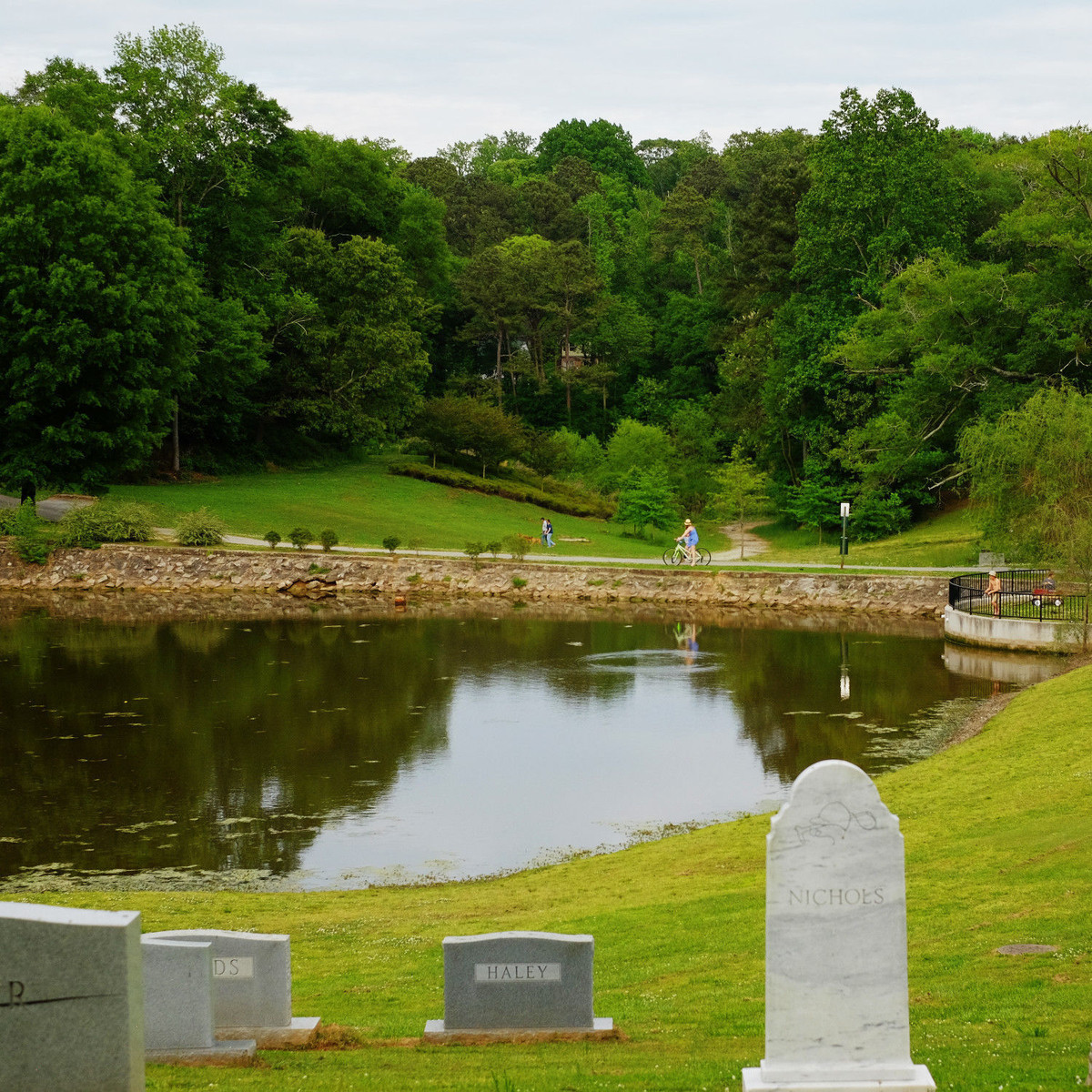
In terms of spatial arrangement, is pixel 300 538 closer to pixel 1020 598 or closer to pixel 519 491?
pixel 519 491

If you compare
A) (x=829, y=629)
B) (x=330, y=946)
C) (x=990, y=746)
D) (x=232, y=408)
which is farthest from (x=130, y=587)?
(x=330, y=946)

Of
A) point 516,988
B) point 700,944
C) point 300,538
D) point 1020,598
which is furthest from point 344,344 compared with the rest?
point 516,988

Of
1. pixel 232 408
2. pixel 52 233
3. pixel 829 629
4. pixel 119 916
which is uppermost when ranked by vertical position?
pixel 52 233

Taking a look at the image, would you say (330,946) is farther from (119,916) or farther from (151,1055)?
(119,916)

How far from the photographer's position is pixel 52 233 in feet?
165

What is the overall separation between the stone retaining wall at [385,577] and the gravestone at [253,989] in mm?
36682

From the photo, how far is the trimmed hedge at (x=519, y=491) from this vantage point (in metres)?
62.5

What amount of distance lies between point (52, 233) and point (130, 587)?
14645 millimetres

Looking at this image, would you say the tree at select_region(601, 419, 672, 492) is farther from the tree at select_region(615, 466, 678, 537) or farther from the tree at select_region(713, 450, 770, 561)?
the tree at select_region(713, 450, 770, 561)

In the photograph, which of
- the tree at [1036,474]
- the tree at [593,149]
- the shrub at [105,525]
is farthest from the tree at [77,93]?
the tree at [593,149]

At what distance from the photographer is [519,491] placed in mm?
63031

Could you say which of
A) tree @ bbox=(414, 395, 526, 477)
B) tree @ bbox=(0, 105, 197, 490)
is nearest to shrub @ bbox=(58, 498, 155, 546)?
tree @ bbox=(0, 105, 197, 490)

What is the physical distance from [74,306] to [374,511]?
15149 millimetres

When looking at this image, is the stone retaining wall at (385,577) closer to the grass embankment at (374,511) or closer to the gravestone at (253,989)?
the grass embankment at (374,511)
